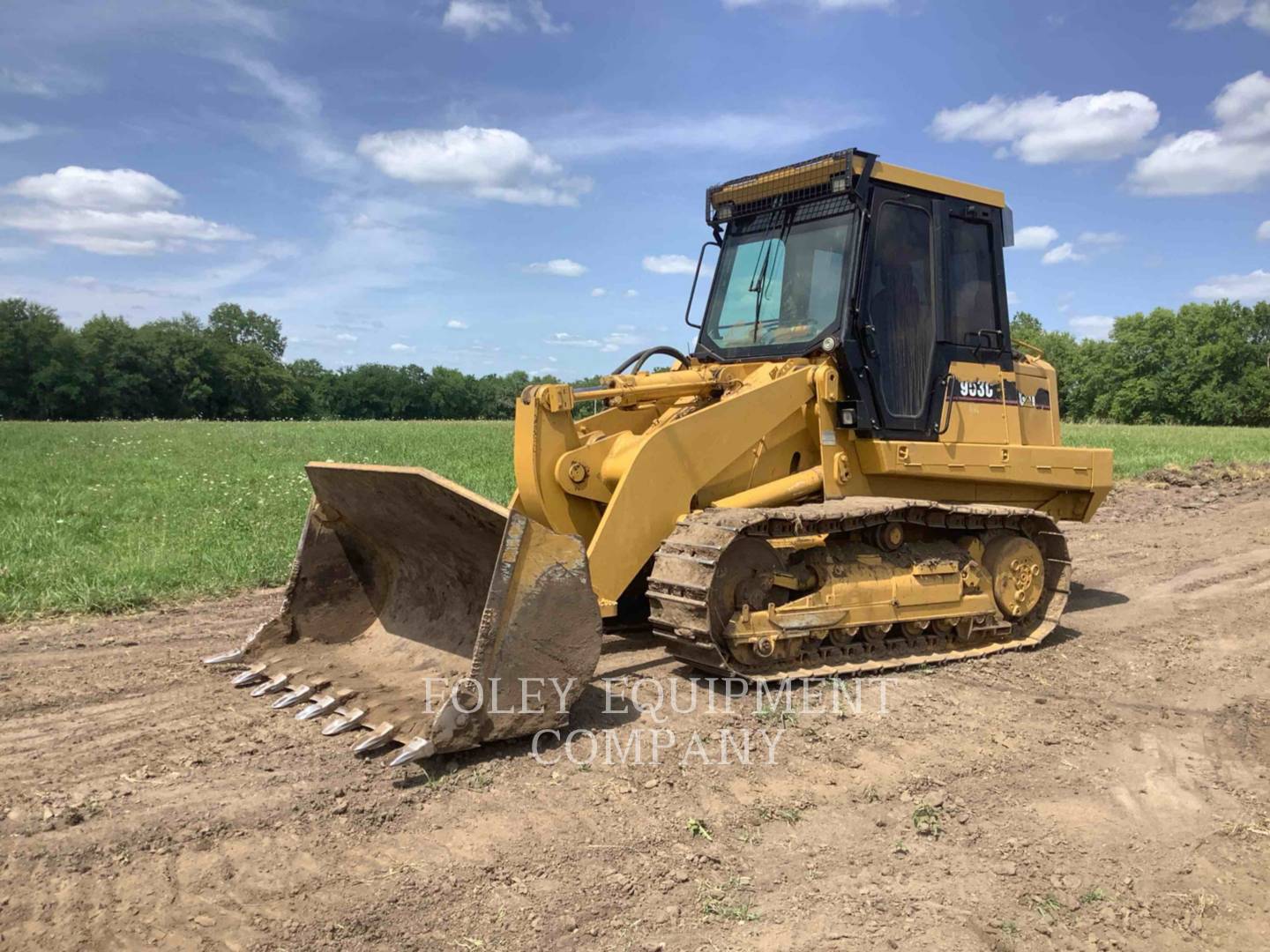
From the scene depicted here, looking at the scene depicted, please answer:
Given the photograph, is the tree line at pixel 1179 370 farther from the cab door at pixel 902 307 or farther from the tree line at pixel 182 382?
the cab door at pixel 902 307

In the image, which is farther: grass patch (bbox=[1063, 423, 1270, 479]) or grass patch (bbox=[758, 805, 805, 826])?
grass patch (bbox=[1063, 423, 1270, 479])

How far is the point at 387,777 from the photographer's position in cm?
408

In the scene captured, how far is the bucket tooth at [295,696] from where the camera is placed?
4898 millimetres

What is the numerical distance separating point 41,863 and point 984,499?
631 centimetres

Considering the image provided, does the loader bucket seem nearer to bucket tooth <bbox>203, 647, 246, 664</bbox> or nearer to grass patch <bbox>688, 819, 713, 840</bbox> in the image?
bucket tooth <bbox>203, 647, 246, 664</bbox>

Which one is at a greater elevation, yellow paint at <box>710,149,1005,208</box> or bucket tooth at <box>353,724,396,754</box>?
yellow paint at <box>710,149,1005,208</box>

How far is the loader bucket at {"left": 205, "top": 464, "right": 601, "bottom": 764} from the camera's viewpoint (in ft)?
14.0

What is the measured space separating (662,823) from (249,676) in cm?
278

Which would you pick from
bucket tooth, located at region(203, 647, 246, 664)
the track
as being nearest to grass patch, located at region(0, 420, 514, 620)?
bucket tooth, located at region(203, 647, 246, 664)

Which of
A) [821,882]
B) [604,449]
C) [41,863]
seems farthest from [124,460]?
[821,882]

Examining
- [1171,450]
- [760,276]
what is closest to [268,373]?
[1171,450]

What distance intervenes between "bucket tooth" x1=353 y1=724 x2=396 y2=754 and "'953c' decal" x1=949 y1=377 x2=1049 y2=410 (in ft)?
15.2

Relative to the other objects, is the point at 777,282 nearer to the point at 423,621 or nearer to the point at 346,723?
the point at 423,621

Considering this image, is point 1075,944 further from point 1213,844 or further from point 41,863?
point 41,863
